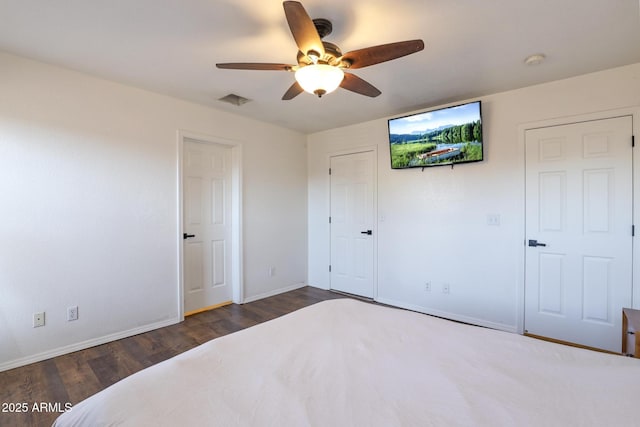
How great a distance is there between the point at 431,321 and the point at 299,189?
3190 millimetres

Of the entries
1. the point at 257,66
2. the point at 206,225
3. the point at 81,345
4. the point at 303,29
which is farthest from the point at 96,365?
the point at 303,29

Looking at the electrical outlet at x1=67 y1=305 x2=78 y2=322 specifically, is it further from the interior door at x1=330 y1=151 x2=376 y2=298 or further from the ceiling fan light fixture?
the interior door at x1=330 y1=151 x2=376 y2=298

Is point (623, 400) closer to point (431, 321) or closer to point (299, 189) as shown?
point (431, 321)

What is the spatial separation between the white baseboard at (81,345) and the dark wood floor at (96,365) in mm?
49

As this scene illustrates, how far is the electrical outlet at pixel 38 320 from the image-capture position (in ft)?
7.73

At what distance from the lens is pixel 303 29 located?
57.0 inches

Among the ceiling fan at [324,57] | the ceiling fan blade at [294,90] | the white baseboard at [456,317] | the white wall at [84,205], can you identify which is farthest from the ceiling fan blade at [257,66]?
the white baseboard at [456,317]

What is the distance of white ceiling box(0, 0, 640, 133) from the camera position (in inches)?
68.1

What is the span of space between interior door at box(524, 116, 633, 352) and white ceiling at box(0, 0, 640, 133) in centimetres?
62

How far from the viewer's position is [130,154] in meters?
2.85

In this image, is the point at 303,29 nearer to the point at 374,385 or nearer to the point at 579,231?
the point at 374,385

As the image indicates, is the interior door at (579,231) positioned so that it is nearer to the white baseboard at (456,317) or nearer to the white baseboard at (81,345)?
the white baseboard at (456,317)

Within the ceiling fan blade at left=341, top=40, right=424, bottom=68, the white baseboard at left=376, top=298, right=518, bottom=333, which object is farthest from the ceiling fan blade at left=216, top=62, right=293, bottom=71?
the white baseboard at left=376, top=298, right=518, bottom=333

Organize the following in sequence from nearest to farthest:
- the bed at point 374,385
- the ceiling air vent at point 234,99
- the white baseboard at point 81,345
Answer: the bed at point 374,385
the white baseboard at point 81,345
the ceiling air vent at point 234,99
